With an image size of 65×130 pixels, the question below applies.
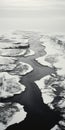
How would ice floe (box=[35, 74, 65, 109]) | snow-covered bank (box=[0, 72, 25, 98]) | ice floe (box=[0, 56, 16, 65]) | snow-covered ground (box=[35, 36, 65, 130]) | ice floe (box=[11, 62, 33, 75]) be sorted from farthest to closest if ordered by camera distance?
1. ice floe (box=[0, 56, 16, 65])
2. ice floe (box=[11, 62, 33, 75])
3. snow-covered bank (box=[0, 72, 25, 98])
4. ice floe (box=[35, 74, 65, 109])
5. snow-covered ground (box=[35, 36, 65, 130])

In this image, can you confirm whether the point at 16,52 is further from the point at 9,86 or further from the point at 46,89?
the point at 46,89

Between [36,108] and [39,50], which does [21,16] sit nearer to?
[39,50]

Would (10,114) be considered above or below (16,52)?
below

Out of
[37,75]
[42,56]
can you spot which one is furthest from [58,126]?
[42,56]

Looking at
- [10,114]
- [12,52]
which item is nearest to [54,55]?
[12,52]

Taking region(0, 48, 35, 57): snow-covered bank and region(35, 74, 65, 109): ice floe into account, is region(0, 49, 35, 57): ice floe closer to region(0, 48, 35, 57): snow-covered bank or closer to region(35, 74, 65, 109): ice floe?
region(0, 48, 35, 57): snow-covered bank

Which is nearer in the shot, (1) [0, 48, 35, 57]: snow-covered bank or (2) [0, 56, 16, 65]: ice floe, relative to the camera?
(2) [0, 56, 16, 65]: ice floe

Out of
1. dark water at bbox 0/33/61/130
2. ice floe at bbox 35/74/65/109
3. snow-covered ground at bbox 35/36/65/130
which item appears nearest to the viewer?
dark water at bbox 0/33/61/130

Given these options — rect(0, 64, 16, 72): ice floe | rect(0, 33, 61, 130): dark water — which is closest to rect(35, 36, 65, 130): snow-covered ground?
rect(0, 33, 61, 130): dark water
